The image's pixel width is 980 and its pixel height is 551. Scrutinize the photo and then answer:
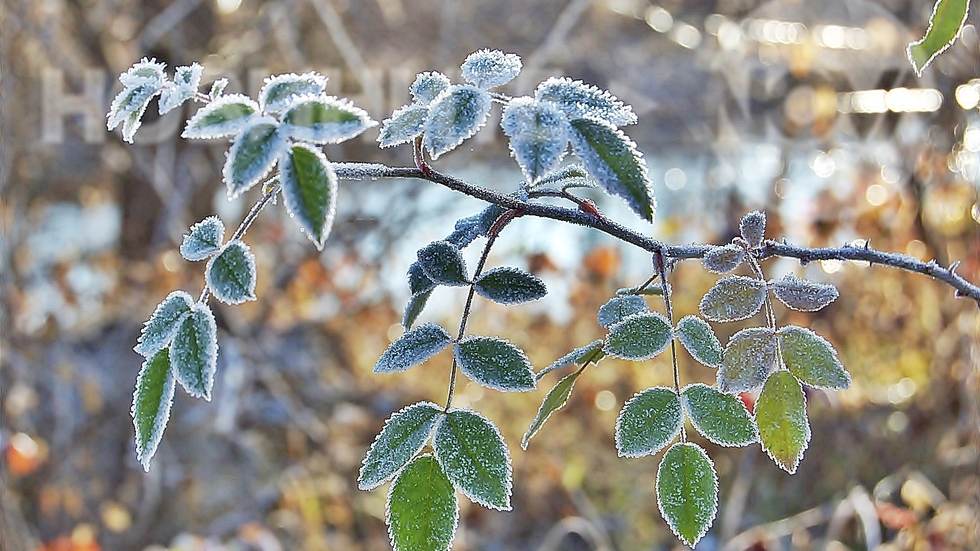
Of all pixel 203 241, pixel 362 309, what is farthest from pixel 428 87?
pixel 362 309

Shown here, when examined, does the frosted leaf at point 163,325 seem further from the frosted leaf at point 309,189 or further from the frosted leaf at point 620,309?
the frosted leaf at point 620,309

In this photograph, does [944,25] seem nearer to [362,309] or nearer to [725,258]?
[725,258]

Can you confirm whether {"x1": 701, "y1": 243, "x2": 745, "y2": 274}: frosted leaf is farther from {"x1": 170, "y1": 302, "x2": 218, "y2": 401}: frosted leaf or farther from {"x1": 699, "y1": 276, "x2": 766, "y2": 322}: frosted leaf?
{"x1": 170, "y1": 302, "x2": 218, "y2": 401}: frosted leaf

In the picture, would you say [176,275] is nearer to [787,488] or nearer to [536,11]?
[536,11]

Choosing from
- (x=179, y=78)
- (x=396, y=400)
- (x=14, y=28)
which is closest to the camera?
(x=179, y=78)

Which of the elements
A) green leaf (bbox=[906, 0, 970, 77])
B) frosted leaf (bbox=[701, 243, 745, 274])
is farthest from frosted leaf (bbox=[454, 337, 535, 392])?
green leaf (bbox=[906, 0, 970, 77])

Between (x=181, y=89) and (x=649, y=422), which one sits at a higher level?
(x=181, y=89)

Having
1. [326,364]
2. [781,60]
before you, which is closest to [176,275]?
[326,364]
